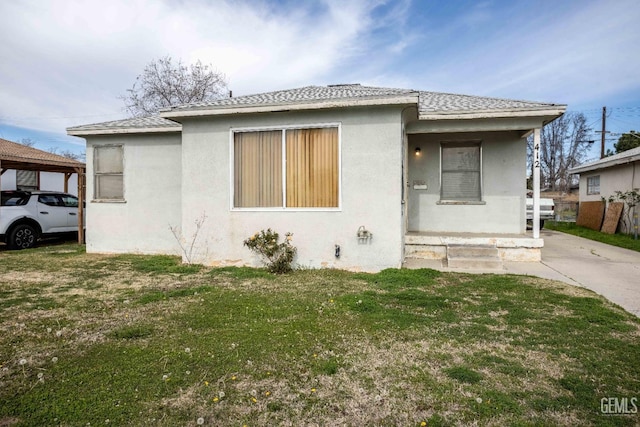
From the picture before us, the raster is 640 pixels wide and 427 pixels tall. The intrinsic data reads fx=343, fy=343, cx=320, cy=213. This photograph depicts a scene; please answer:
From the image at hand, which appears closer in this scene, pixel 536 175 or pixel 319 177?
pixel 319 177

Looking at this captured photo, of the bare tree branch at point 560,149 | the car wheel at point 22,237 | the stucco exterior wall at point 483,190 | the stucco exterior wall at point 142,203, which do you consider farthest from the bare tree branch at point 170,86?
the bare tree branch at point 560,149

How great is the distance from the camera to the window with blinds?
8102mm

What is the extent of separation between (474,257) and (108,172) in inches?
332

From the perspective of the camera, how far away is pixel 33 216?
9.12 metres

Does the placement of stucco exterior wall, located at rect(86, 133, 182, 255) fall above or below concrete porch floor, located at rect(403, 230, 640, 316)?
above

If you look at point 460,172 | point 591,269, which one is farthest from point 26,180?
point 591,269

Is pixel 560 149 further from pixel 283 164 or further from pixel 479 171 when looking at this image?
pixel 283 164

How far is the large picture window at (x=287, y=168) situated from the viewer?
6086 millimetres

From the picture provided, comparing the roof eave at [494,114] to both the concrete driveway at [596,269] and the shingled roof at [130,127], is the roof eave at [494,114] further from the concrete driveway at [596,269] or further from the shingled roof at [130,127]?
the shingled roof at [130,127]

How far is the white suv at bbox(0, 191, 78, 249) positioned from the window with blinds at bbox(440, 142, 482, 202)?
1050cm

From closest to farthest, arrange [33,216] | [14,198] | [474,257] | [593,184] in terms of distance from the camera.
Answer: [474,257]
[14,198]
[33,216]
[593,184]

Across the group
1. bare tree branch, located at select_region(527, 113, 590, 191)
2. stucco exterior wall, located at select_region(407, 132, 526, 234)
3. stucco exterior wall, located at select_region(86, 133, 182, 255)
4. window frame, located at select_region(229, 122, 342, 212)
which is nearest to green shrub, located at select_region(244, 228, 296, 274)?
window frame, located at select_region(229, 122, 342, 212)

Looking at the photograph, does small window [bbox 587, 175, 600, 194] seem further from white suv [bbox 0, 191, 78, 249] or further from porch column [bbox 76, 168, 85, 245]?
white suv [bbox 0, 191, 78, 249]

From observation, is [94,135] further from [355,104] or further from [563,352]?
[563,352]
